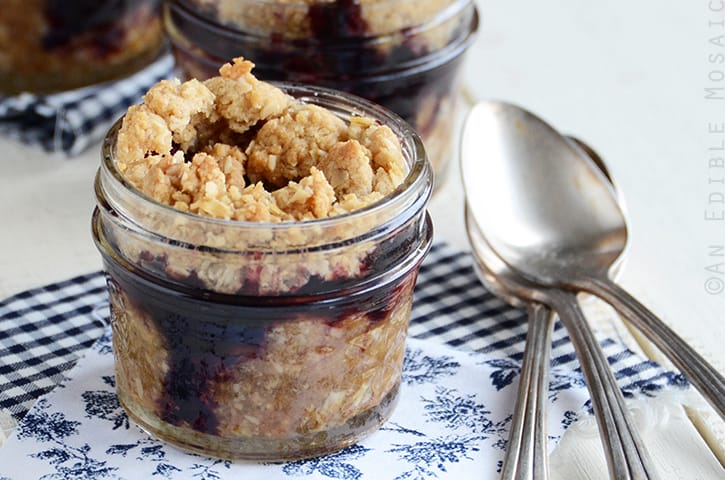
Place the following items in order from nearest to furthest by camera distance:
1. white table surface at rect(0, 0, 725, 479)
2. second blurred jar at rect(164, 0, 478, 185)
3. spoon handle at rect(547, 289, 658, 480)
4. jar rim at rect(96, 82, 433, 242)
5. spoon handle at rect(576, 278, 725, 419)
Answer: jar rim at rect(96, 82, 433, 242), spoon handle at rect(547, 289, 658, 480), spoon handle at rect(576, 278, 725, 419), white table surface at rect(0, 0, 725, 479), second blurred jar at rect(164, 0, 478, 185)

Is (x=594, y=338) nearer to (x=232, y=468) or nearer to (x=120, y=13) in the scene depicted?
(x=232, y=468)

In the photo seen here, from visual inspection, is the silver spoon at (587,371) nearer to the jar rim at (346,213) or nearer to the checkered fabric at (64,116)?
the jar rim at (346,213)

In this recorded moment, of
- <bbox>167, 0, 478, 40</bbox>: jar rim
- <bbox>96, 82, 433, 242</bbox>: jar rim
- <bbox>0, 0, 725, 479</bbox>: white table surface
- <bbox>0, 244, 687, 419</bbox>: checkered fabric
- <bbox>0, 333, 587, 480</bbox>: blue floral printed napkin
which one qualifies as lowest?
<bbox>0, 0, 725, 479</bbox>: white table surface

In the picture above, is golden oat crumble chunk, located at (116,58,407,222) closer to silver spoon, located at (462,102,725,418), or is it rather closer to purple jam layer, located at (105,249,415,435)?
Result: purple jam layer, located at (105,249,415,435)

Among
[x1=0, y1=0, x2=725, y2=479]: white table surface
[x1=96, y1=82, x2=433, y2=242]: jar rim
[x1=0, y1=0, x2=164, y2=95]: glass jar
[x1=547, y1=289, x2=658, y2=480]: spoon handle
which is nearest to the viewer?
[x1=96, y1=82, x2=433, y2=242]: jar rim

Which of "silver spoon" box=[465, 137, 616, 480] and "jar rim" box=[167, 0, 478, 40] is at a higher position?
"jar rim" box=[167, 0, 478, 40]

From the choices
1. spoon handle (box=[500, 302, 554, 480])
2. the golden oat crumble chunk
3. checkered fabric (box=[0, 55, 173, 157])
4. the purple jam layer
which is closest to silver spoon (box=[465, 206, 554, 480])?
spoon handle (box=[500, 302, 554, 480])

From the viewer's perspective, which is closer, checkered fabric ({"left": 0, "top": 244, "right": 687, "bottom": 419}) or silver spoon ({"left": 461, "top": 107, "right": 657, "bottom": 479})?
silver spoon ({"left": 461, "top": 107, "right": 657, "bottom": 479})

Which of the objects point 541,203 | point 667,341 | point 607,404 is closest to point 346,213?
point 607,404

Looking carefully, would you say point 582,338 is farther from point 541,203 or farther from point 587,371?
point 541,203
